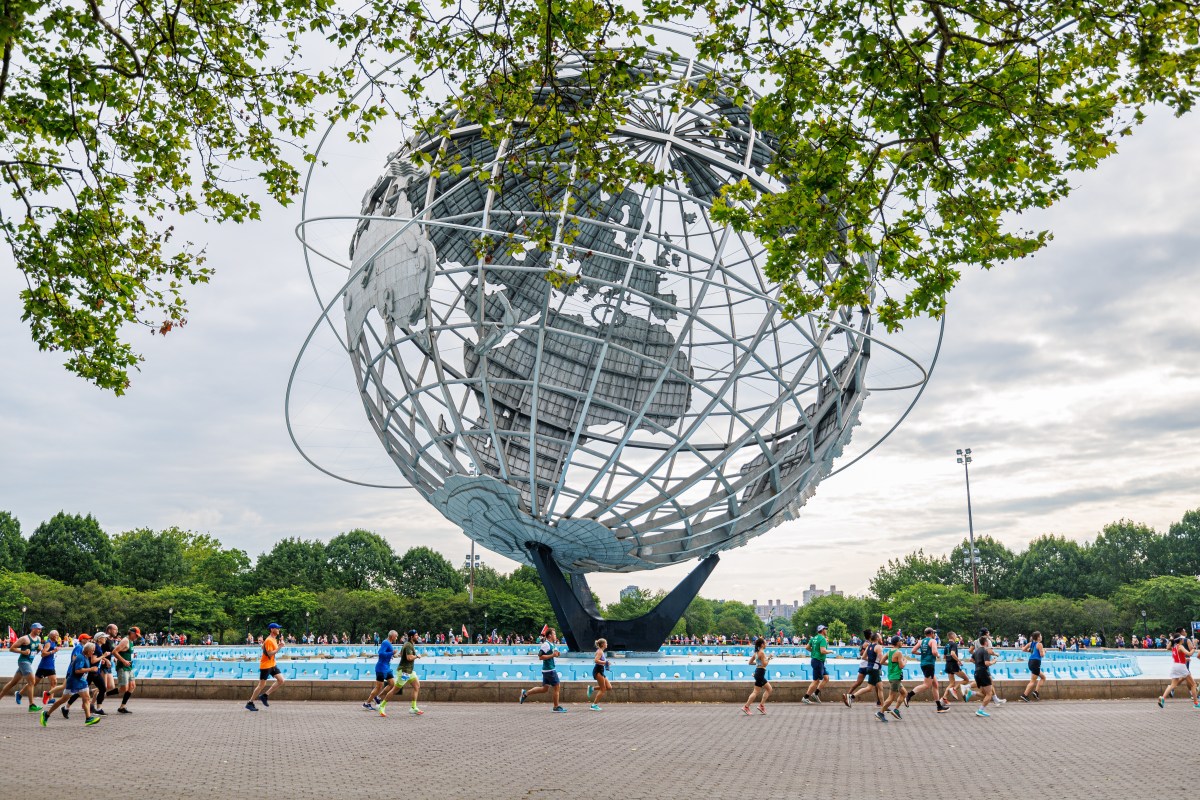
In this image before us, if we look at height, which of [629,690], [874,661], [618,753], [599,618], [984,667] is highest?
[599,618]

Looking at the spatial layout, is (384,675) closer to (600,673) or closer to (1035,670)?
(600,673)

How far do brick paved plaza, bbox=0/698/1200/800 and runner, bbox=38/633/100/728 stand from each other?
0.31 m

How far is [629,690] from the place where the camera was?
61.0ft

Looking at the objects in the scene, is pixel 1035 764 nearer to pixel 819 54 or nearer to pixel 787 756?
pixel 787 756

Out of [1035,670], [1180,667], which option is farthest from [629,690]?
[1180,667]

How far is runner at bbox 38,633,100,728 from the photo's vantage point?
14.7m

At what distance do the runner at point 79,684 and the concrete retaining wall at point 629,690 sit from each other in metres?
4.52

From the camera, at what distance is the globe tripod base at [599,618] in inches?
1052

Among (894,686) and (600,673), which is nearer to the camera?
(894,686)

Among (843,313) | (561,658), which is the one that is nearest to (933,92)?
(843,313)

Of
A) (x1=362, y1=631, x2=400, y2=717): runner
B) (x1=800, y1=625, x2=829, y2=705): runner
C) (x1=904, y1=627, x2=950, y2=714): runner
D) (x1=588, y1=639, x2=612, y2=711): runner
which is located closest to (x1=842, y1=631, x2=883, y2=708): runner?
(x1=904, y1=627, x2=950, y2=714): runner

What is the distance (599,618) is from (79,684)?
52.5 ft

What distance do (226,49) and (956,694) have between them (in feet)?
57.1

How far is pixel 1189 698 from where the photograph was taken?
64.6 feet
